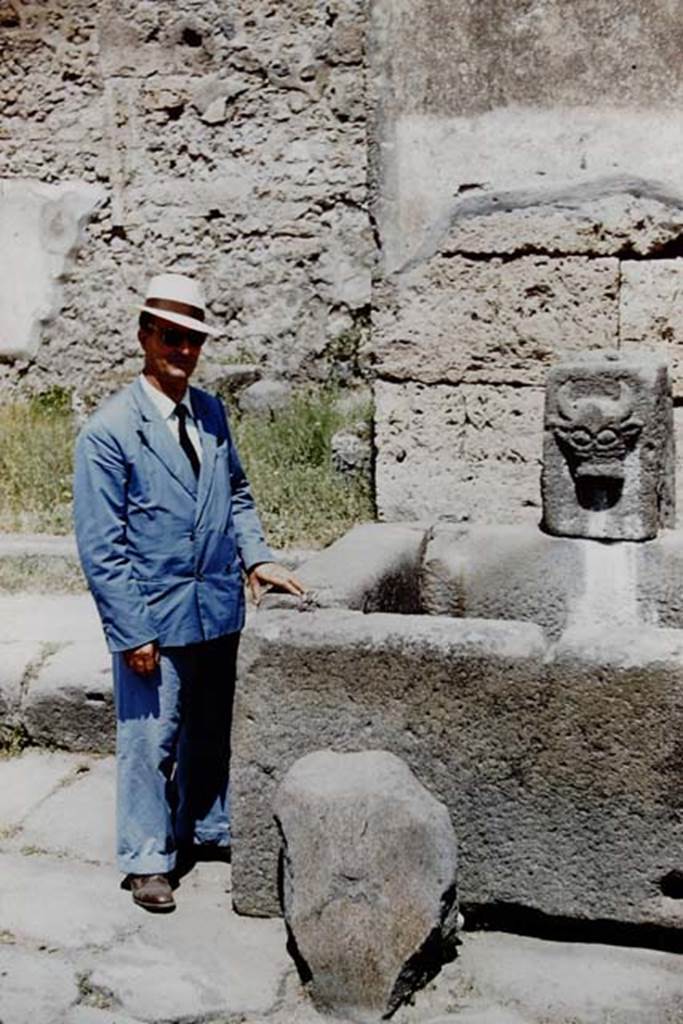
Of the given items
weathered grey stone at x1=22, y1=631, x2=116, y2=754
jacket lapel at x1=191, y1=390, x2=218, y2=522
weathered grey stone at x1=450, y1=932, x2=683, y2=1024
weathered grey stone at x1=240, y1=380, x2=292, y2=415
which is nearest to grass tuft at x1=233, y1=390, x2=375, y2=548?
weathered grey stone at x1=240, y1=380, x2=292, y2=415

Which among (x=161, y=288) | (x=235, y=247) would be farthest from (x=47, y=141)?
(x=161, y=288)

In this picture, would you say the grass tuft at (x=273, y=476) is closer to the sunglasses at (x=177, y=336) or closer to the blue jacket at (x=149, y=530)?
the blue jacket at (x=149, y=530)

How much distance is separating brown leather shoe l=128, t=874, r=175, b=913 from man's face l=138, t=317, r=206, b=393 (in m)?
1.08

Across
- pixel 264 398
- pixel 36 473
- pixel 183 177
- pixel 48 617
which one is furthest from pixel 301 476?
pixel 183 177

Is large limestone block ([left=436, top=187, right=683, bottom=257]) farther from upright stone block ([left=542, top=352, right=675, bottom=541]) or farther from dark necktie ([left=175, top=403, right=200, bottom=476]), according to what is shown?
dark necktie ([left=175, top=403, right=200, bottom=476])

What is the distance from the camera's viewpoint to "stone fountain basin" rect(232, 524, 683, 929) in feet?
8.44

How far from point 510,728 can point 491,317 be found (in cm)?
161

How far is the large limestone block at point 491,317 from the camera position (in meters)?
3.80

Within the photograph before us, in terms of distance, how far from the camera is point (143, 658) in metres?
2.86

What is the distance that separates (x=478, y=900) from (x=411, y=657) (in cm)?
53

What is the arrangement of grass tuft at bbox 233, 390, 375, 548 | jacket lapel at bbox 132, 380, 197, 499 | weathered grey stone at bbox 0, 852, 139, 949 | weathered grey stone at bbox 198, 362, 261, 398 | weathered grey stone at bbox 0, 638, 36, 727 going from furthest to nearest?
weathered grey stone at bbox 198, 362, 261, 398, grass tuft at bbox 233, 390, 375, 548, weathered grey stone at bbox 0, 638, 36, 727, jacket lapel at bbox 132, 380, 197, 499, weathered grey stone at bbox 0, 852, 139, 949

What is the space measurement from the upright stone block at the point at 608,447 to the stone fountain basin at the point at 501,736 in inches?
22.1

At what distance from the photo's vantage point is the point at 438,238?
3883 mm

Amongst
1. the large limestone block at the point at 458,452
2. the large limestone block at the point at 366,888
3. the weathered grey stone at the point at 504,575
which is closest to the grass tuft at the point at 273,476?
the large limestone block at the point at 458,452
